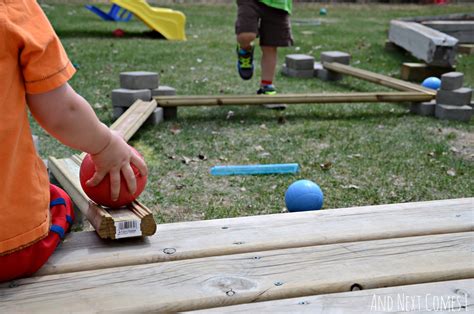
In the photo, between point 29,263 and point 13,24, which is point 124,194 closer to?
point 29,263

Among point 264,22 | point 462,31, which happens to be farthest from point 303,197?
point 462,31

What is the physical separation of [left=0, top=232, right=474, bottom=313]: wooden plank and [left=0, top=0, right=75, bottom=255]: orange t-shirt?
0.63 feet

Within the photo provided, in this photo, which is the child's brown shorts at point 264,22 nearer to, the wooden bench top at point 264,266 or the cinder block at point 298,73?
the cinder block at point 298,73

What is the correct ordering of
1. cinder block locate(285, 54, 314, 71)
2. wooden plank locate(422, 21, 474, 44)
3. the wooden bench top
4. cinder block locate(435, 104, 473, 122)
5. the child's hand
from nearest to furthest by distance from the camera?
the wooden bench top → the child's hand → cinder block locate(435, 104, 473, 122) → cinder block locate(285, 54, 314, 71) → wooden plank locate(422, 21, 474, 44)

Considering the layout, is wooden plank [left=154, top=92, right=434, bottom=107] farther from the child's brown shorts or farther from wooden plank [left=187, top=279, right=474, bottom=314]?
wooden plank [left=187, top=279, right=474, bottom=314]

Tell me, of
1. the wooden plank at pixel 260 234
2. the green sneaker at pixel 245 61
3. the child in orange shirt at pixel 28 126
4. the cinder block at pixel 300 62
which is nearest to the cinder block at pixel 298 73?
the cinder block at pixel 300 62

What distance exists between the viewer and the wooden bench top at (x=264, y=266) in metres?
1.65

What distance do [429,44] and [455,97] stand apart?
183 centimetres

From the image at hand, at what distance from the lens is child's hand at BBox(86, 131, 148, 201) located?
1.87 metres

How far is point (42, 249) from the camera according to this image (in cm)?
182

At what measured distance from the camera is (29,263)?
1.76m

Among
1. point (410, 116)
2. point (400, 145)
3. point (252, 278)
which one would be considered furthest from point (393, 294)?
point (410, 116)

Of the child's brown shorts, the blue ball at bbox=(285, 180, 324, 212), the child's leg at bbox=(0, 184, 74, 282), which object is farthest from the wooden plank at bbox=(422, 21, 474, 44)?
the child's leg at bbox=(0, 184, 74, 282)

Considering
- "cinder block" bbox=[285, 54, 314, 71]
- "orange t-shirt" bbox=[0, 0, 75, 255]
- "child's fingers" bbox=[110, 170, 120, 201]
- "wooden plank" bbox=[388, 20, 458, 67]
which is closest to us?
"orange t-shirt" bbox=[0, 0, 75, 255]
